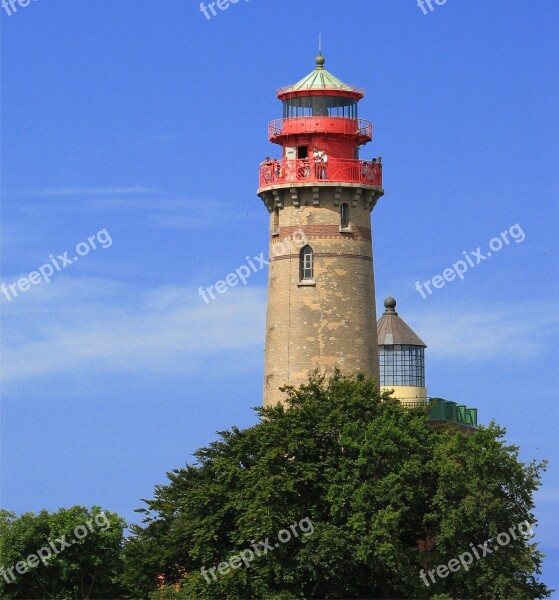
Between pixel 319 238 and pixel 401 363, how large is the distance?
43.8ft

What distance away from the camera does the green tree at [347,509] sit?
71500 millimetres

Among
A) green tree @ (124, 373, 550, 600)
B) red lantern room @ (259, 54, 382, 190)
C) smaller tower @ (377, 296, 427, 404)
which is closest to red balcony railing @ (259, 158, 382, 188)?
red lantern room @ (259, 54, 382, 190)

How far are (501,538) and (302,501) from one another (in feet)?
23.8

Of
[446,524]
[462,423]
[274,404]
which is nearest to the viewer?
[446,524]

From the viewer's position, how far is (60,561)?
82562mm

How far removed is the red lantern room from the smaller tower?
1186 centimetres

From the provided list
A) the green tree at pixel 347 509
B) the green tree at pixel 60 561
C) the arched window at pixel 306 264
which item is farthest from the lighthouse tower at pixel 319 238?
the green tree at pixel 60 561

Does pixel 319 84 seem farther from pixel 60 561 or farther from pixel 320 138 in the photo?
pixel 60 561

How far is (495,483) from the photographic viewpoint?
237 ft

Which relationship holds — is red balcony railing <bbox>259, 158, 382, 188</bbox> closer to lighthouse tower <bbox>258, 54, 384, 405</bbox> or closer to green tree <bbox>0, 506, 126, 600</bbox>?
lighthouse tower <bbox>258, 54, 384, 405</bbox>

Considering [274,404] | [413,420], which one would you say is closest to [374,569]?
[413,420]

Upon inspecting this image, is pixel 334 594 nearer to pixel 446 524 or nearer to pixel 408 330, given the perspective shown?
pixel 446 524

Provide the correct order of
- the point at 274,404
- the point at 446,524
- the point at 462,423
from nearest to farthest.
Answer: the point at 446,524
the point at 274,404
the point at 462,423

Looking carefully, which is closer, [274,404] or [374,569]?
[374,569]
